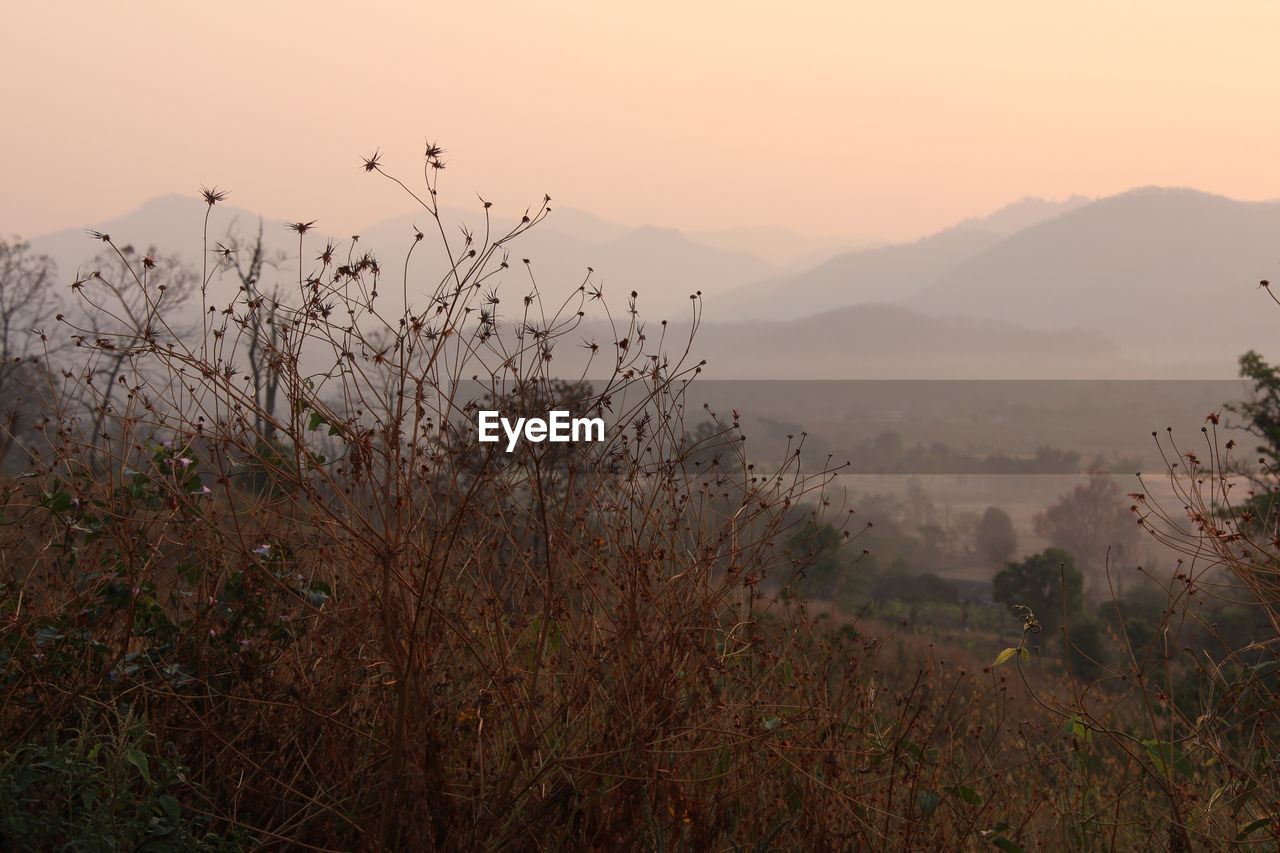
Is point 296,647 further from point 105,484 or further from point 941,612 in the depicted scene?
point 941,612

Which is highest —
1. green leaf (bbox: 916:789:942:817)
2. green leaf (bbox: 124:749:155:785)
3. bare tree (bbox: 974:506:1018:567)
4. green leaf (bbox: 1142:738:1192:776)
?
green leaf (bbox: 124:749:155:785)

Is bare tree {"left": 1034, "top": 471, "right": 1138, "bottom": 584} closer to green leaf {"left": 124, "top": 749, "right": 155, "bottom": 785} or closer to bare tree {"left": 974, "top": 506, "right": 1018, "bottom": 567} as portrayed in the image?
bare tree {"left": 974, "top": 506, "right": 1018, "bottom": 567}

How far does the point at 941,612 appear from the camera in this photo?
39.7 meters

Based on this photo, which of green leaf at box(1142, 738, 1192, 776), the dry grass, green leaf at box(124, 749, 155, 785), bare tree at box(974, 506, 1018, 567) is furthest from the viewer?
bare tree at box(974, 506, 1018, 567)

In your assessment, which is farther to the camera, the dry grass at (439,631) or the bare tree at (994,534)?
the bare tree at (994,534)

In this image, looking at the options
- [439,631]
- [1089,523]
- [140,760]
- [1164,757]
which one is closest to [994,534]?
[1089,523]

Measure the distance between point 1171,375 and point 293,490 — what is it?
210 m

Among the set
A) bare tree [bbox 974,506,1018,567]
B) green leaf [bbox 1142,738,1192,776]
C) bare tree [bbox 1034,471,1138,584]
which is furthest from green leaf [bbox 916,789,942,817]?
bare tree [bbox 1034,471,1138,584]

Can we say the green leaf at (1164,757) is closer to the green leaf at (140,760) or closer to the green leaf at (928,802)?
the green leaf at (928,802)

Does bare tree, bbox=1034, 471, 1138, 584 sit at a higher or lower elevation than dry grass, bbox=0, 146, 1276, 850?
lower

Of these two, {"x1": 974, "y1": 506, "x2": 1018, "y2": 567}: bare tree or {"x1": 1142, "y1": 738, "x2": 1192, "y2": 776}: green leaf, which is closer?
{"x1": 1142, "y1": 738, "x2": 1192, "y2": 776}: green leaf

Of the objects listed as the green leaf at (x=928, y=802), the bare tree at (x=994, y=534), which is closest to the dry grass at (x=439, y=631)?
the green leaf at (x=928, y=802)

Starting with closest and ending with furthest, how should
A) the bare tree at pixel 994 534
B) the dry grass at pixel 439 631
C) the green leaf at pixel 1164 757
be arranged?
the dry grass at pixel 439 631 → the green leaf at pixel 1164 757 → the bare tree at pixel 994 534

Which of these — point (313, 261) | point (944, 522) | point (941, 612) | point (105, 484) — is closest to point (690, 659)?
point (313, 261)
